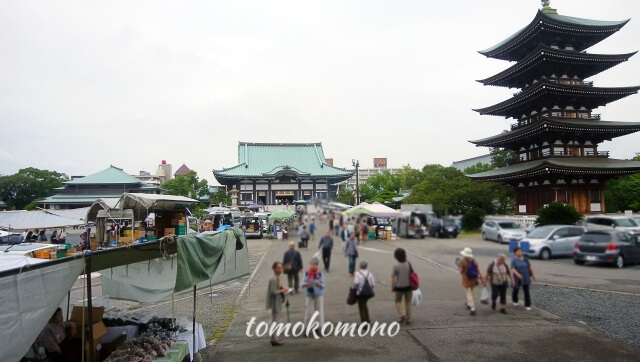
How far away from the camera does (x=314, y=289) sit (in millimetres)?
4094

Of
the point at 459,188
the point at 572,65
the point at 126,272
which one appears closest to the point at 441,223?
the point at 459,188

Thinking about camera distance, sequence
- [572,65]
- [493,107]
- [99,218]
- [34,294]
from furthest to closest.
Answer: [99,218], [493,107], [572,65], [34,294]

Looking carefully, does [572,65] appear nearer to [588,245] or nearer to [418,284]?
[588,245]

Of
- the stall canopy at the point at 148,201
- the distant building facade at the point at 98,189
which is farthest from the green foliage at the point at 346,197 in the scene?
the distant building facade at the point at 98,189

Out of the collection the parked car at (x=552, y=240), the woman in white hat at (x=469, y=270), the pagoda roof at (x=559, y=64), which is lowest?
the woman in white hat at (x=469, y=270)

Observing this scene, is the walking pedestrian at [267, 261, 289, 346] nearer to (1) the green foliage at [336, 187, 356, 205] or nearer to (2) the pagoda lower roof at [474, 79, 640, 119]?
(1) the green foliage at [336, 187, 356, 205]

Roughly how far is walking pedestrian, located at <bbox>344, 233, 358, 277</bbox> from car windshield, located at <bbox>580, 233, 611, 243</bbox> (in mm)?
2239

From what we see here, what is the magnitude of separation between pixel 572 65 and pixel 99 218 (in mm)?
9979

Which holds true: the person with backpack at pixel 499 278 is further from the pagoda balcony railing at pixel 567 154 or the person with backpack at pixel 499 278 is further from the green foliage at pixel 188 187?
the green foliage at pixel 188 187

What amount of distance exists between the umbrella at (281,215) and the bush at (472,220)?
1.74m

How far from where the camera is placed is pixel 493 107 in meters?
5.57

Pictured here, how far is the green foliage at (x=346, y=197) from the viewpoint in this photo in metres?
4.46

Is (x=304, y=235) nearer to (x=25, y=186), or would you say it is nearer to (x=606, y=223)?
(x=606, y=223)

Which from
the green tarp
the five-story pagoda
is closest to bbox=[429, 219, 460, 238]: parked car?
the five-story pagoda
